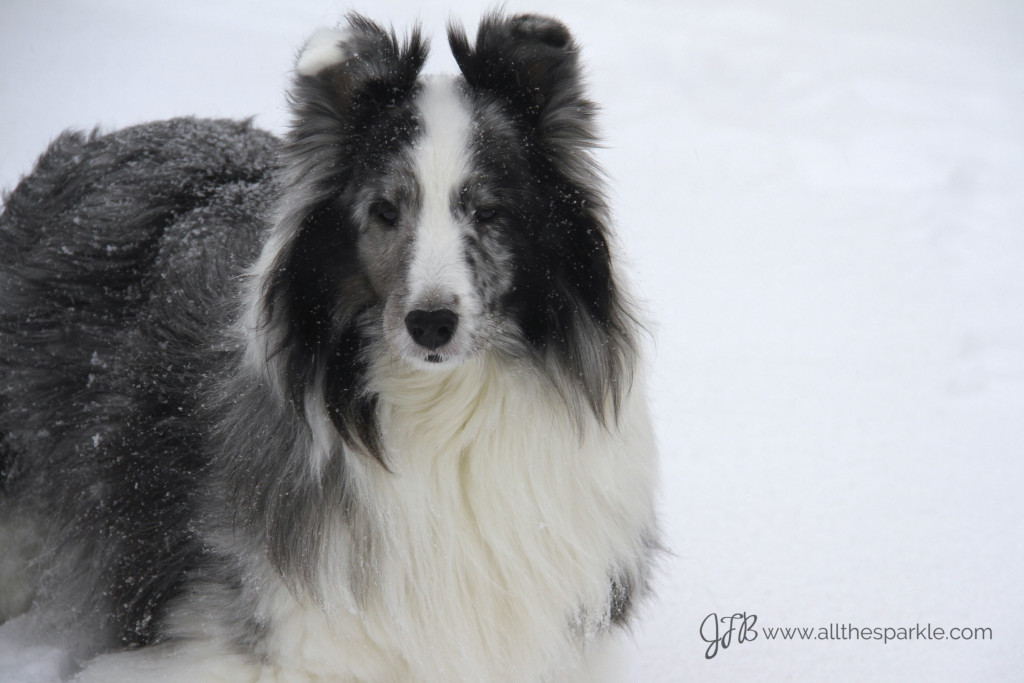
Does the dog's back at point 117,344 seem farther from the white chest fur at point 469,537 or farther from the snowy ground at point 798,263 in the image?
the white chest fur at point 469,537

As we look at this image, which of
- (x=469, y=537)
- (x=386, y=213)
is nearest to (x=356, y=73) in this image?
(x=386, y=213)

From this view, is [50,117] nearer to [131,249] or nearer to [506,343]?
[131,249]

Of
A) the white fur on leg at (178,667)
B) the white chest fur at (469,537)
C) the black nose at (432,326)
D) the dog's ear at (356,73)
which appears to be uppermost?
the dog's ear at (356,73)

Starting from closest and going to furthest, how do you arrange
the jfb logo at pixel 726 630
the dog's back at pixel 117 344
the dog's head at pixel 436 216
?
the dog's head at pixel 436 216 < the dog's back at pixel 117 344 < the jfb logo at pixel 726 630

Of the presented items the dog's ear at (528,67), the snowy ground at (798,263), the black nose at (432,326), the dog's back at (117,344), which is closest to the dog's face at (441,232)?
the black nose at (432,326)

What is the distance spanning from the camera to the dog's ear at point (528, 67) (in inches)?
105

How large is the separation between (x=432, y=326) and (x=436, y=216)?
318 mm

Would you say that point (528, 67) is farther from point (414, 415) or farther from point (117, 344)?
point (117, 344)

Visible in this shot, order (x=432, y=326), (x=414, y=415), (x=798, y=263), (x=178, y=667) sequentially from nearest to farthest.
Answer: (x=432, y=326), (x=414, y=415), (x=178, y=667), (x=798, y=263)

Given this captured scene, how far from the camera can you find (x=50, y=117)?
23.3ft

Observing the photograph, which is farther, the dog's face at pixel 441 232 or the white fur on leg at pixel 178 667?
the white fur on leg at pixel 178 667

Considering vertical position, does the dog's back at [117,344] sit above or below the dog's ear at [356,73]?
below

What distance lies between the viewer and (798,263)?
6.75 meters

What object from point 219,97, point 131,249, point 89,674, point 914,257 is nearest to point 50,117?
point 219,97
